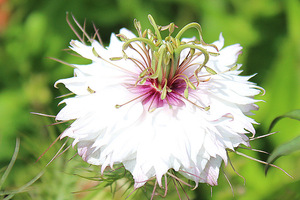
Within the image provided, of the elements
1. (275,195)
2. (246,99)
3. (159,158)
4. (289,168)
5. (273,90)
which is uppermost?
Answer: (246,99)

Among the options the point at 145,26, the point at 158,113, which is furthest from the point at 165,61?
the point at 145,26

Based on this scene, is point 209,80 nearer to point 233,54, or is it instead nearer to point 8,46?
point 233,54

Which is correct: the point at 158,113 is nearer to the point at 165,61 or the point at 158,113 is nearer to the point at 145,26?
the point at 165,61

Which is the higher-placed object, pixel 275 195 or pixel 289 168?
pixel 275 195

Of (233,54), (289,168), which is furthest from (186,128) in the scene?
(289,168)

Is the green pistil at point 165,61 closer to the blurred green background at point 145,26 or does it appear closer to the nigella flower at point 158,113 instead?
the nigella flower at point 158,113

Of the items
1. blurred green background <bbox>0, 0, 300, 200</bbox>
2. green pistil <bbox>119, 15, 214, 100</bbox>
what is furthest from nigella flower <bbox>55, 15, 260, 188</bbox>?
blurred green background <bbox>0, 0, 300, 200</bbox>

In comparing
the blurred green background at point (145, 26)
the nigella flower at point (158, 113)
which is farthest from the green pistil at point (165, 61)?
the blurred green background at point (145, 26)
